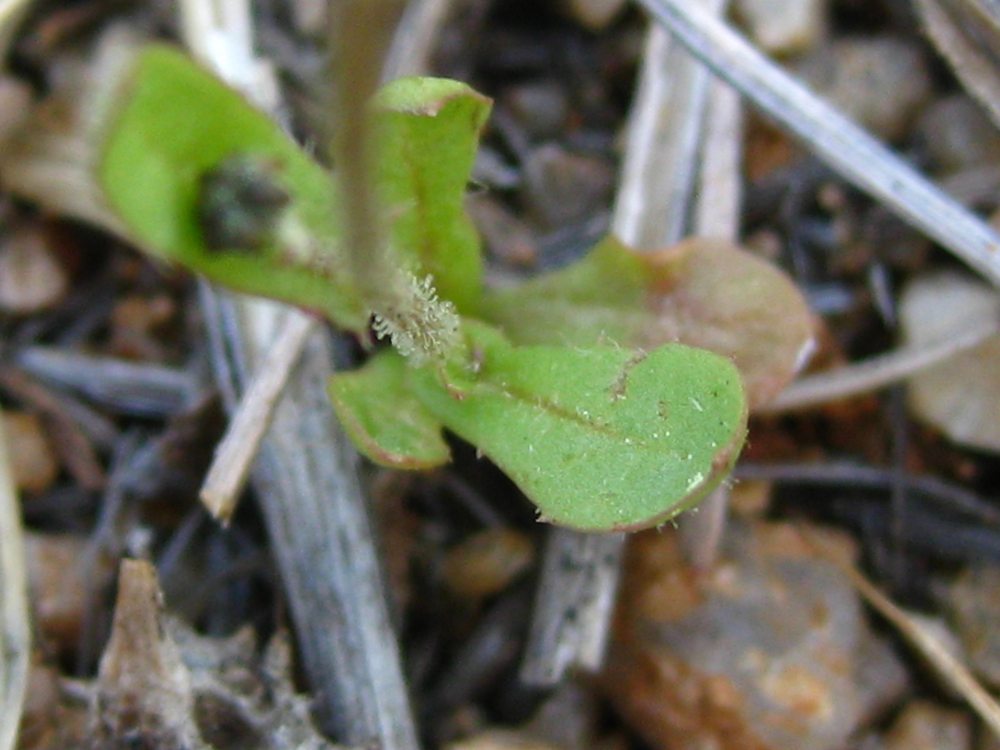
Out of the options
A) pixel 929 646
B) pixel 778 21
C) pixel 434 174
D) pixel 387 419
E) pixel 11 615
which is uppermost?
pixel 778 21

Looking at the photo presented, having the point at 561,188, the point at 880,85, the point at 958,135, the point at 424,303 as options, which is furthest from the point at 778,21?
the point at 424,303

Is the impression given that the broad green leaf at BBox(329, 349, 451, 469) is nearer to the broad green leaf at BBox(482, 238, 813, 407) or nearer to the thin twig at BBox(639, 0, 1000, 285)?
the broad green leaf at BBox(482, 238, 813, 407)

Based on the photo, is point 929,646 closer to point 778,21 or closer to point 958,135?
point 958,135

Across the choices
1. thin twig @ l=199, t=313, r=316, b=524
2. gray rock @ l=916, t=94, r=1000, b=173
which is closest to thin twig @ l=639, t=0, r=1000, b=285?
gray rock @ l=916, t=94, r=1000, b=173

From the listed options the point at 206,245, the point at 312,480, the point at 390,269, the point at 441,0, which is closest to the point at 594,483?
the point at 390,269

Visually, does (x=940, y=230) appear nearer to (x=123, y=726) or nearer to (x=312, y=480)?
(x=312, y=480)

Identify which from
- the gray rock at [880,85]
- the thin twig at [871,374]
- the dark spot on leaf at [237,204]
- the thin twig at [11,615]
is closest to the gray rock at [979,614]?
the thin twig at [871,374]
